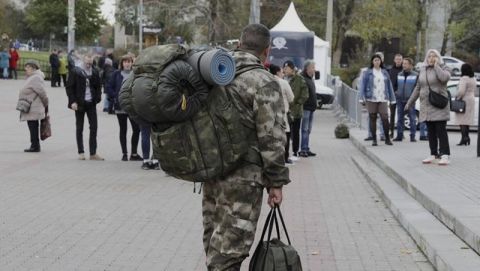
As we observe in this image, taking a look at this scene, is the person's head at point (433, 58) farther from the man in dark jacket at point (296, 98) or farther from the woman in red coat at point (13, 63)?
the woman in red coat at point (13, 63)

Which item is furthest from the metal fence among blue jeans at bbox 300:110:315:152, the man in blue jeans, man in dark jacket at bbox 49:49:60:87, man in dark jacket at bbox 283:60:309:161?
man in dark jacket at bbox 49:49:60:87

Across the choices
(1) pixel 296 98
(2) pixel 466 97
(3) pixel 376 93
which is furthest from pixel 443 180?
(2) pixel 466 97

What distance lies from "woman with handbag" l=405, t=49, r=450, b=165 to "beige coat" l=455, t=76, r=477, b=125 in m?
3.94

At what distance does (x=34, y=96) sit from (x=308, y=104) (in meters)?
5.13

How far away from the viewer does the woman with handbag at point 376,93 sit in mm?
16344

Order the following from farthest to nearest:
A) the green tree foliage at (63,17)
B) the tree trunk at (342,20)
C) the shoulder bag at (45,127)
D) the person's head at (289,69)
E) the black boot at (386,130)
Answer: the green tree foliage at (63,17) < the tree trunk at (342,20) < the black boot at (386,130) < the shoulder bag at (45,127) < the person's head at (289,69)

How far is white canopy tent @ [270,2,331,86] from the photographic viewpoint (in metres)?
32.6

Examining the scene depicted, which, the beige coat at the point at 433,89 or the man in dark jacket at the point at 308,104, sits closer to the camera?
the beige coat at the point at 433,89

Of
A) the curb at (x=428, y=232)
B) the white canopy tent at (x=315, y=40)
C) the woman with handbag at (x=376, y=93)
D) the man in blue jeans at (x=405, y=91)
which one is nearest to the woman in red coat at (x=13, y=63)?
the white canopy tent at (x=315, y=40)

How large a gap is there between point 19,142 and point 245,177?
1287cm

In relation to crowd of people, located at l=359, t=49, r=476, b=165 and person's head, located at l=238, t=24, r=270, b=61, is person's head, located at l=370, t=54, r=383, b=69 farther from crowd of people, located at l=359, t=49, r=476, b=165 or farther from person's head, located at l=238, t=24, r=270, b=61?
person's head, located at l=238, t=24, r=270, b=61

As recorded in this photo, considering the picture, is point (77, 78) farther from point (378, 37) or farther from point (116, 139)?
point (378, 37)

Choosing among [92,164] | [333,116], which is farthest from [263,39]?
[333,116]

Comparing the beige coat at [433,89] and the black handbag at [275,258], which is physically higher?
the beige coat at [433,89]
